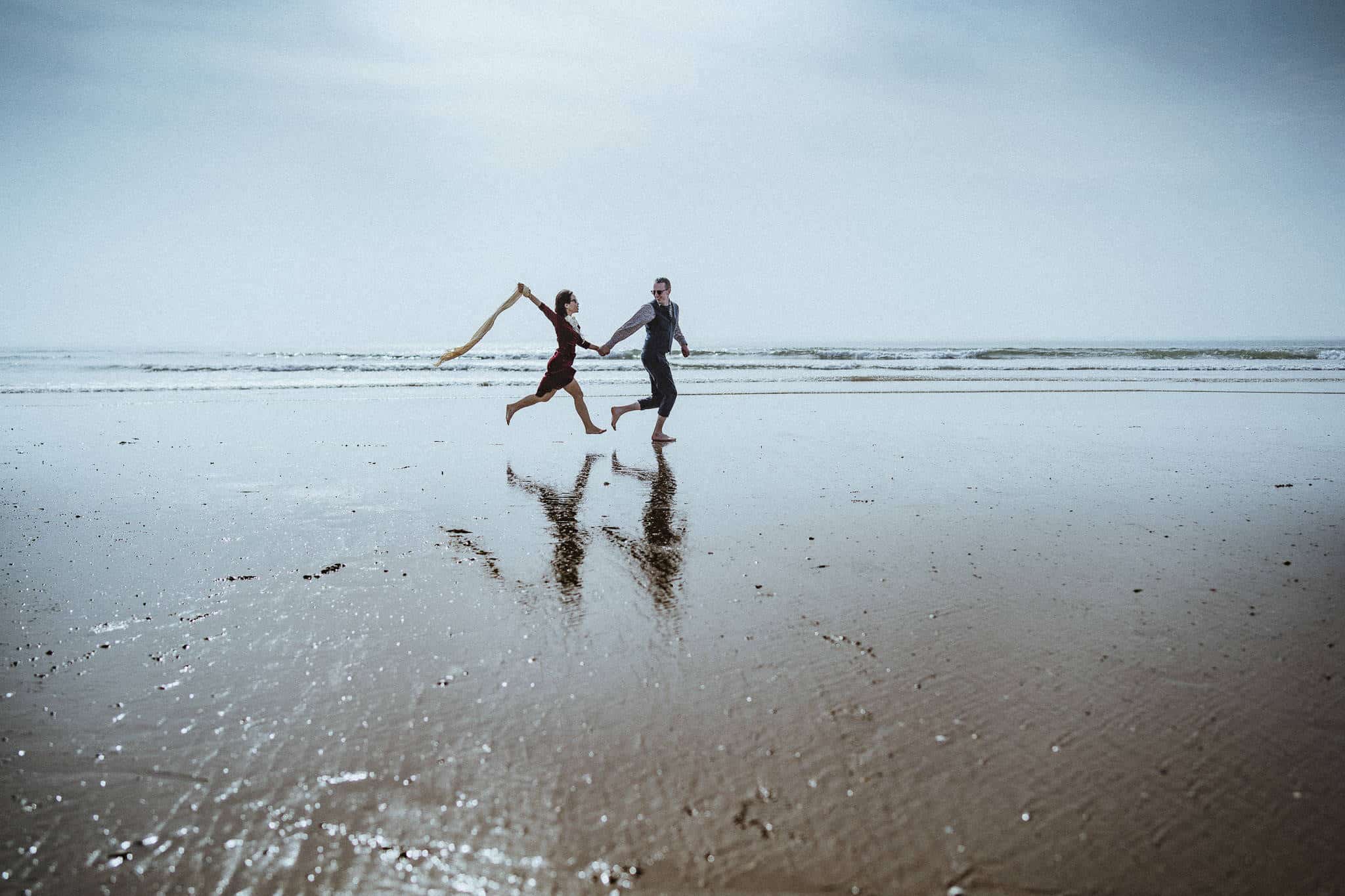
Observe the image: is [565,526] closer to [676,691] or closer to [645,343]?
[676,691]

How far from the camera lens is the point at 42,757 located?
2514mm

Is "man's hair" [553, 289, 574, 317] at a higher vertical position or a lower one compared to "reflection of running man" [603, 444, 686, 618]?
higher

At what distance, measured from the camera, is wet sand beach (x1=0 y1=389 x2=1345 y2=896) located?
2047 mm

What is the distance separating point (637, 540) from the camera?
5.41 m

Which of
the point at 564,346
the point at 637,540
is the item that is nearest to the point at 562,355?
the point at 564,346

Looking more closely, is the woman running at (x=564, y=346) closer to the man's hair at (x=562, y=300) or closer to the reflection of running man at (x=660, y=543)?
the man's hair at (x=562, y=300)

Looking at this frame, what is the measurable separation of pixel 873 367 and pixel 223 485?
27.0 metres

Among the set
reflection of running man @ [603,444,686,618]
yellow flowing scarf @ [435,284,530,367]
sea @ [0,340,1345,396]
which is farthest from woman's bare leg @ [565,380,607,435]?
sea @ [0,340,1345,396]

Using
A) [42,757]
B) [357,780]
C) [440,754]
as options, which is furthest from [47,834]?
[440,754]

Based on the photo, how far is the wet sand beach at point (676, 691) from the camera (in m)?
2.05

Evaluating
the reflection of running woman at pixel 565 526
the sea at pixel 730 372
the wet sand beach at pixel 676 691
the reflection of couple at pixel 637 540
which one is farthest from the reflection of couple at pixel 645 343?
the sea at pixel 730 372

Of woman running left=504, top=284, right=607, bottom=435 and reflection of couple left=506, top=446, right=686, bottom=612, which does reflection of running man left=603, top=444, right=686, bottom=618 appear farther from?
woman running left=504, top=284, right=607, bottom=435

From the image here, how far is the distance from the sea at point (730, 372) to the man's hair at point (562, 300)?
28.8 feet

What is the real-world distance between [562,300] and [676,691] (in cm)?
831
